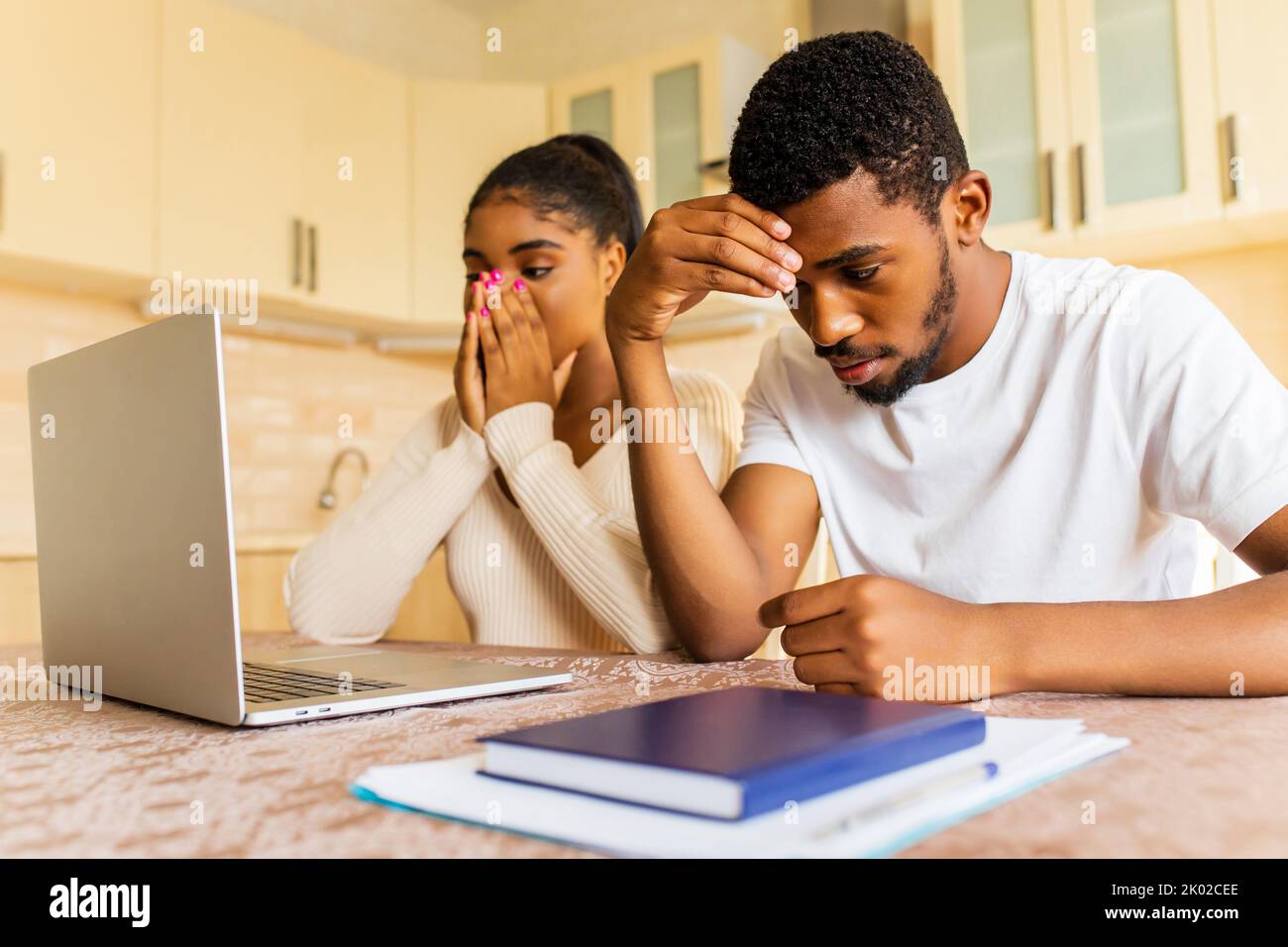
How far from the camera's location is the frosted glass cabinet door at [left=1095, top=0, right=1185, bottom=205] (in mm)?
2264

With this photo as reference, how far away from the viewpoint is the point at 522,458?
1313mm

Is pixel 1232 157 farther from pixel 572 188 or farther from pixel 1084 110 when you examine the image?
pixel 572 188

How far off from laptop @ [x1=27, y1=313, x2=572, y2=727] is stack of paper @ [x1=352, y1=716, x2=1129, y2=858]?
193 mm

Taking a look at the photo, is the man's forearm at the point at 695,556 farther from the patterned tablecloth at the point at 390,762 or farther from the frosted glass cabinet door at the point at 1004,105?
the frosted glass cabinet door at the point at 1004,105

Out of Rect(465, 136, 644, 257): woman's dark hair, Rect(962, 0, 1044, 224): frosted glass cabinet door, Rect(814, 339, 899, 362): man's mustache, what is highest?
Rect(962, 0, 1044, 224): frosted glass cabinet door

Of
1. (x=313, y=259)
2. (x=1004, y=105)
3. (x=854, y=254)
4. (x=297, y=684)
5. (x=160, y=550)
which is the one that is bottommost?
(x=297, y=684)

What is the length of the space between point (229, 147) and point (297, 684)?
2256 millimetres

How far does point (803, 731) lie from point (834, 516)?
29.3 inches

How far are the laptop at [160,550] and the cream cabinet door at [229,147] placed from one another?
192 centimetres

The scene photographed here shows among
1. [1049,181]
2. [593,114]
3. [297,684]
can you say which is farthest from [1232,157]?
[297,684]

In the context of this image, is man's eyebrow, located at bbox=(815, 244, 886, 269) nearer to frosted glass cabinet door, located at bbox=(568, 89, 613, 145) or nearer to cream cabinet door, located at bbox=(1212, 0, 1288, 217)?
cream cabinet door, located at bbox=(1212, 0, 1288, 217)

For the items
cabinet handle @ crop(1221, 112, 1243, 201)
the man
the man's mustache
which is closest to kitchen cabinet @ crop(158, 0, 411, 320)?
the man
